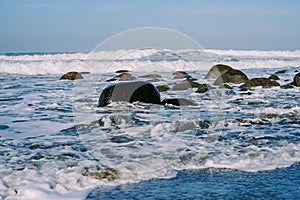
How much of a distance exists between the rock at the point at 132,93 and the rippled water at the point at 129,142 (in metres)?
0.18

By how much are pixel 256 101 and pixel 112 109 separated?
3699mm

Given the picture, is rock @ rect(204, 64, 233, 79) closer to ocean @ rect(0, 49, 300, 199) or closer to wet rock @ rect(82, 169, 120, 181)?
ocean @ rect(0, 49, 300, 199)

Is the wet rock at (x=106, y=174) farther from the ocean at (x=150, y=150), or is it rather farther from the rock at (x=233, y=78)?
the rock at (x=233, y=78)

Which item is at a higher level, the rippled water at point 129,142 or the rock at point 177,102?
the rock at point 177,102

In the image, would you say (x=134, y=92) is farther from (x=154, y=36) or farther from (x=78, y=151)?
(x=78, y=151)

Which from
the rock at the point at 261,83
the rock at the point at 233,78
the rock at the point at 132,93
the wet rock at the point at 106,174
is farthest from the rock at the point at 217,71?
the wet rock at the point at 106,174

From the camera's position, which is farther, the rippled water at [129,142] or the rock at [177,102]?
the rock at [177,102]

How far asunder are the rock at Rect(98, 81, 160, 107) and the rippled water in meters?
0.18

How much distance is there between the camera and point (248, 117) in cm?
769

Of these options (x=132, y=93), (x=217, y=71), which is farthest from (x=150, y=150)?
(x=217, y=71)

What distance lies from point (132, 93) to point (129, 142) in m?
3.54

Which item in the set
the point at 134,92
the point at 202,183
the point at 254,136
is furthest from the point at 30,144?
the point at 134,92

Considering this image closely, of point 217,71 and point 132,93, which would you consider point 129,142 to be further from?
point 217,71

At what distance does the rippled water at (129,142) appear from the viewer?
163 inches
